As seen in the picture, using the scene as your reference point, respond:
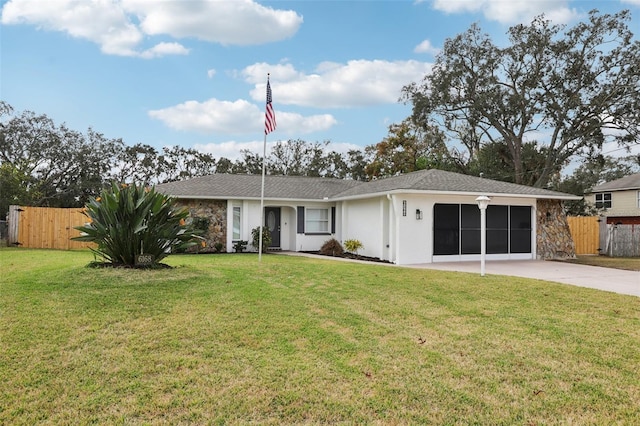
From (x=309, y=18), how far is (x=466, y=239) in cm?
875

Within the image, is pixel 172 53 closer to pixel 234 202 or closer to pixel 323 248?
pixel 234 202

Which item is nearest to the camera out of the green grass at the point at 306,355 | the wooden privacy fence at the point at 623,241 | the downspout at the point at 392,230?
the green grass at the point at 306,355

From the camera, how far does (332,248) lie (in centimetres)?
1775

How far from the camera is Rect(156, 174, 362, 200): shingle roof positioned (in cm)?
1758

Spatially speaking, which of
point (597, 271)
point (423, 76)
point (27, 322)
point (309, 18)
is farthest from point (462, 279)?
point (423, 76)

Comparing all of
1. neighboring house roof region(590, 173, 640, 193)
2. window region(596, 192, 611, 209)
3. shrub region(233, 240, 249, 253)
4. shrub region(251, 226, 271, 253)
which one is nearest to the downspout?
shrub region(251, 226, 271, 253)

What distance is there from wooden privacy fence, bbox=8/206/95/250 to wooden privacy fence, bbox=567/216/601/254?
21.3 meters

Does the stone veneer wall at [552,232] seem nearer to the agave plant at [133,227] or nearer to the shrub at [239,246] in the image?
the shrub at [239,246]

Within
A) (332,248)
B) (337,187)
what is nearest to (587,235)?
(337,187)

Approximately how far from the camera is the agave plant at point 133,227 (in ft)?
28.7

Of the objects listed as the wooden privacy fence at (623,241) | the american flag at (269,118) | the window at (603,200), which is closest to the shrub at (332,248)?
the american flag at (269,118)

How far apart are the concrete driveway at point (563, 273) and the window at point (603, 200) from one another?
20745 millimetres

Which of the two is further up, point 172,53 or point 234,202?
point 172,53

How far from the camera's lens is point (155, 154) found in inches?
1540
